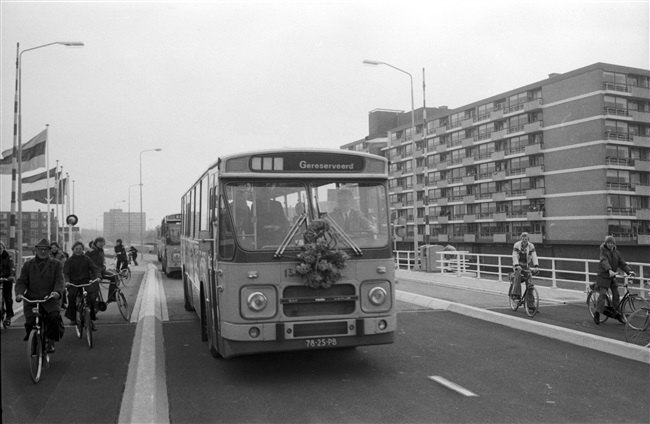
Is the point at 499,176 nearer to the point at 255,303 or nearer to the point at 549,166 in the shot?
the point at 549,166

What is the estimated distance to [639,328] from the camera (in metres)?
8.89

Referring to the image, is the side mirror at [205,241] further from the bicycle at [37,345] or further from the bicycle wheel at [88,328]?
the bicycle wheel at [88,328]

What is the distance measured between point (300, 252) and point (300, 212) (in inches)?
20.8

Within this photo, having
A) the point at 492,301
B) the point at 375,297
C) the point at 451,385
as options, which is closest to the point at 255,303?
the point at 375,297

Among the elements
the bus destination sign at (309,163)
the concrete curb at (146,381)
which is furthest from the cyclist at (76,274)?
the bus destination sign at (309,163)

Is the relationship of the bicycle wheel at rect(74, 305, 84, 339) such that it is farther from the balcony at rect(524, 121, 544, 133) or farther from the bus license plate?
the balcony at rect(524, 121, 544, 133)

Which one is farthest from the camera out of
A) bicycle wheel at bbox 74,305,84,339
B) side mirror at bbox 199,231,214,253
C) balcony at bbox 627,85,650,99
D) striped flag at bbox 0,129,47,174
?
balcony at bbox 627,85,650,99

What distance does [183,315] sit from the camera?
13500 mm

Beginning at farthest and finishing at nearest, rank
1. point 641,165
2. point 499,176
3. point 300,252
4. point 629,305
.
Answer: point 499,176 → point 641,165 → point 629,305 → point 300,252

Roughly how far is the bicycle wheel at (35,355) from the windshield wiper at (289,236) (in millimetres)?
3108

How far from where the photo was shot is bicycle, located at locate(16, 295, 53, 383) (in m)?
6.95

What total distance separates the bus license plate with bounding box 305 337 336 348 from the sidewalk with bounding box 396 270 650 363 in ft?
14.6

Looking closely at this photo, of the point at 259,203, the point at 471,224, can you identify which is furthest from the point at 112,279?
the point at 471,224

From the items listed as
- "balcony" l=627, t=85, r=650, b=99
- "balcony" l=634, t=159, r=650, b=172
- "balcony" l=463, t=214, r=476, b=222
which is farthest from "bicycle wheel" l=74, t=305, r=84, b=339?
"balcony" l=463, t=214, r=476, b=222
